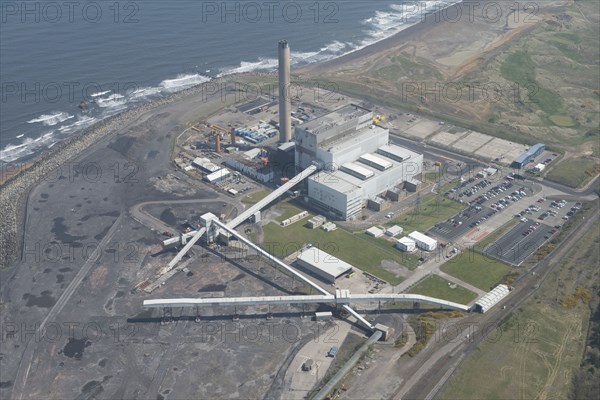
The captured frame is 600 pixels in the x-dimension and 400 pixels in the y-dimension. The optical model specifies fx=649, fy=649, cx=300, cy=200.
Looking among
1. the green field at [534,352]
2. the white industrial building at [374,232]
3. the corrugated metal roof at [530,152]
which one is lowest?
the green field at [534,352]

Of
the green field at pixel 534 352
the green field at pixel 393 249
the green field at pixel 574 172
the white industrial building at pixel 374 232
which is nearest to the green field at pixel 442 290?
the green field at pixel 393 249

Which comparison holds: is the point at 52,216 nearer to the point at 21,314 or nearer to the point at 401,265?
the point at 21,314

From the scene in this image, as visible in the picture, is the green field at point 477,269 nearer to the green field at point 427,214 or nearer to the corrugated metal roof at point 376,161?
the green field at point 427,214

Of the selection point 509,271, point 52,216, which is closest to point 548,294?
point 509,271

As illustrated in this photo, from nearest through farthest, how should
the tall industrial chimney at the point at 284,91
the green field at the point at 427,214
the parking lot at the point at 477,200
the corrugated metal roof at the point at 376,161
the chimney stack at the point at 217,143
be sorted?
the parking lot at the point at 477,200 < the green field at the point at 427,214 < the corrugated metal roof at the point at 376,161 < the tall industrial chimney at the point at 284,91 < the chimney stack at the point at 217,143

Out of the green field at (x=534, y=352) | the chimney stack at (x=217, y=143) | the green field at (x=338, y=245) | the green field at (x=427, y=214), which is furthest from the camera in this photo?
the chimney stack at (x=217, y=143)

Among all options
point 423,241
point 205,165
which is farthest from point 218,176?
point 423,241

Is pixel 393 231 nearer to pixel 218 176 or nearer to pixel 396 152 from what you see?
pixel 396 152
